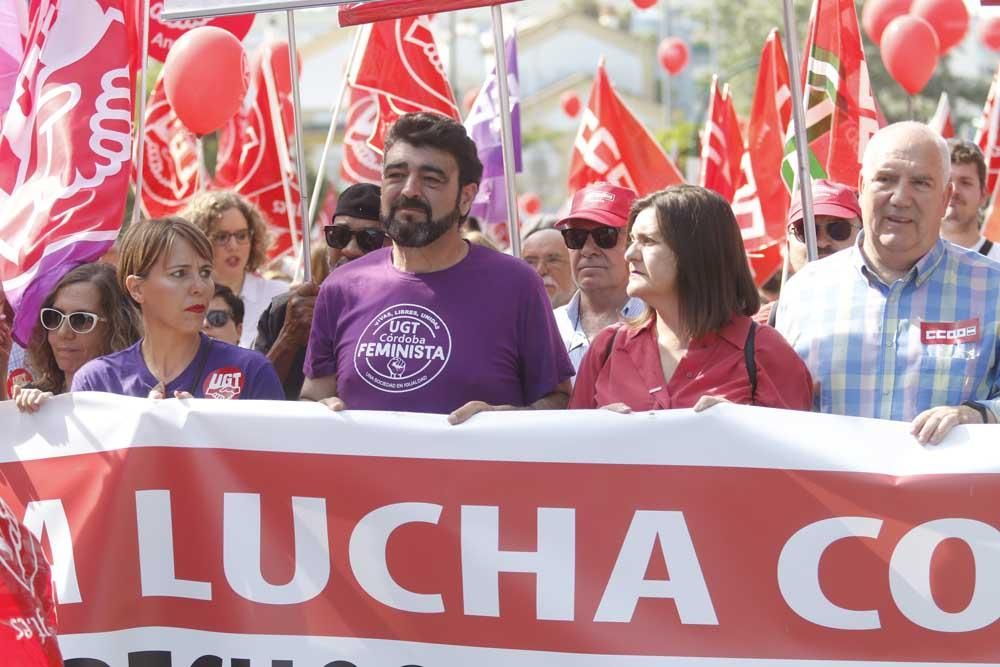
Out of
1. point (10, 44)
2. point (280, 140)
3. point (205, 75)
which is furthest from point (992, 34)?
point (10, 44)

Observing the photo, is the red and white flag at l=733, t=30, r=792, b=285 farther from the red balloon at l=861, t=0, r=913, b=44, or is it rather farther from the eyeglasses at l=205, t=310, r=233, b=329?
the eyeglasses at l=205, t=310, r=233, b=329

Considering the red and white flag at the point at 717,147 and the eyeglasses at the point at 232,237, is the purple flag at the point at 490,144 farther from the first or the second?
the red and white flag at the point at 717,147

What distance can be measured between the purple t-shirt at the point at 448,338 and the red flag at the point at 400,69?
383 centimetres

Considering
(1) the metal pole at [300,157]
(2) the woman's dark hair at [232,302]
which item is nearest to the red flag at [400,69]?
(1) the metal pole at [300,157]

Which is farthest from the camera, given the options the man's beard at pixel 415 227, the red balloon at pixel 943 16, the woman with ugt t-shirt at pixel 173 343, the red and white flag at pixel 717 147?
the red balloon at pixel 943 16

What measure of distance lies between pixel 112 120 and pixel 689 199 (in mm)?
1849

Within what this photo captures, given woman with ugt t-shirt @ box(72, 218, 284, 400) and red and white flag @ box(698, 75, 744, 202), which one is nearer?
woman with ugt t-shirt @ box(72, 218, 284, 400)

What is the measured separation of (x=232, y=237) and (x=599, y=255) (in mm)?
2226

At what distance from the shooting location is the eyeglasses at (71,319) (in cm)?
489

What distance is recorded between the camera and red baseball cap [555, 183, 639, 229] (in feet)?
17.4

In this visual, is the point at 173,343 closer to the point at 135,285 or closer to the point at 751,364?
the point at 135,285

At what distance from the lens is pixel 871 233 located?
4.18 m

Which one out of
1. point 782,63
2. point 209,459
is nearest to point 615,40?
point 782,63

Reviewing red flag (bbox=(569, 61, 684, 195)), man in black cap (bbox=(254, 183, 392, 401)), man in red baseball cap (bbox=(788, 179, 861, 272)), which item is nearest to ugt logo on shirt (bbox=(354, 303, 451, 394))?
man in black cap (bbox=(254, 183, 392, 401))
